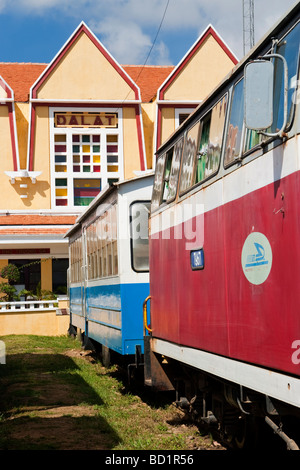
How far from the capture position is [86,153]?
95.3 ft

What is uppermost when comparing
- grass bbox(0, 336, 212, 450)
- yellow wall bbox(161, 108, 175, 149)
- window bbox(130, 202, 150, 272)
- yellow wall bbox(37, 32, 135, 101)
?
yellow wall bbox(37, 32, 135, 101)

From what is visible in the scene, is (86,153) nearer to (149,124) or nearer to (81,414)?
(149,124)

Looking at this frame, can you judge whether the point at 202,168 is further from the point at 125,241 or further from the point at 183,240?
the point at 125,241

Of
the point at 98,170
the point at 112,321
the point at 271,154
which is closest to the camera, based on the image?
the point at 271,154

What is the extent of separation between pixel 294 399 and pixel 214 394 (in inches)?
112

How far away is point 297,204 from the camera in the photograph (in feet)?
14.5

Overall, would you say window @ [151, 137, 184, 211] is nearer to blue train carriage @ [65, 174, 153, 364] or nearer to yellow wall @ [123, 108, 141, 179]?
blue train carriage @ [65, 174, 153, 364]

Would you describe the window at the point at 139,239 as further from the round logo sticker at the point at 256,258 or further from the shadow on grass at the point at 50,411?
the round logo sticker at the point at 256,258

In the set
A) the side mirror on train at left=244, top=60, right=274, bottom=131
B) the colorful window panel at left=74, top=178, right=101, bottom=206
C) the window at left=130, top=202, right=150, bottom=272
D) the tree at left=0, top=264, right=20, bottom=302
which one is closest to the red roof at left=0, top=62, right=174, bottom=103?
the colorful window panel at left=74, top=178, right=101, bottom=206

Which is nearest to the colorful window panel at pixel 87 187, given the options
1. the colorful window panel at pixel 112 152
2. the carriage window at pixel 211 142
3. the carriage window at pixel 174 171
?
the colorful window panel at pixel 112 152

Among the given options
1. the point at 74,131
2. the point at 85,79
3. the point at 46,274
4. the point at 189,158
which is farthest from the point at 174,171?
the point at 46,274

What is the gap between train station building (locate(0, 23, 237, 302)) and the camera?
28.7 metres

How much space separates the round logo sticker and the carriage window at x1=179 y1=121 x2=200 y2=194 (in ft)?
6.66
